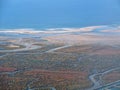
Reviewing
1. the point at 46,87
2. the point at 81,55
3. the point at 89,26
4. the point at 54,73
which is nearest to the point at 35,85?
the point at 46,87

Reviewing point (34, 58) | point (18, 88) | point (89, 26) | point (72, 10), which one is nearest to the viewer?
point (18, 88)

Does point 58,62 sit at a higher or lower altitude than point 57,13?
lower

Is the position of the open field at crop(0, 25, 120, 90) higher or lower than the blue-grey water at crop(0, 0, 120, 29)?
lower

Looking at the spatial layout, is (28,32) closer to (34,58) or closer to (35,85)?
(34,58)

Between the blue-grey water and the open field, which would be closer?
the open field

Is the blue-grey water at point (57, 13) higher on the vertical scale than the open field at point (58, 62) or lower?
higher

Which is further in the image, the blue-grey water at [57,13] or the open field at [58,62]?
the blue-grey water at [57,13]

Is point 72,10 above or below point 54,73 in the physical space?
above

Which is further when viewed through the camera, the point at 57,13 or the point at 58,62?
the point at 57,13
